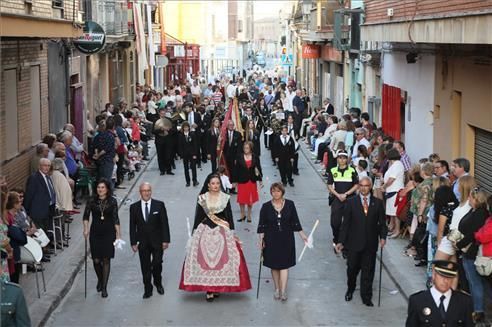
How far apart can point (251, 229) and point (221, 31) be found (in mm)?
80606

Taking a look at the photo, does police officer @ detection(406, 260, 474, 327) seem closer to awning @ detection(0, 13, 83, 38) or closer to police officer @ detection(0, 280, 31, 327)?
police officer @ detection(0, 280, 31, 327)

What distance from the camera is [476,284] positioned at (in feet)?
36.9

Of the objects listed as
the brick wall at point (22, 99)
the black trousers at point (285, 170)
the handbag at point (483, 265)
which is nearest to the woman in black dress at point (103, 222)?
the handbag at point (483, 265)

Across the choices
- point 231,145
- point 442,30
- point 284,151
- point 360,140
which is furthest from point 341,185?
point 284,151

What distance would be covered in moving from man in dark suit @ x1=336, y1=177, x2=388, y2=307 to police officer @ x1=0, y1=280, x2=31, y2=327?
552 cm

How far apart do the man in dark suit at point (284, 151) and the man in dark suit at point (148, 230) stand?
421 inches

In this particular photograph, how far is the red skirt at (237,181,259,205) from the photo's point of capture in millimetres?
18359

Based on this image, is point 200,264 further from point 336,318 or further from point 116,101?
point 116,101

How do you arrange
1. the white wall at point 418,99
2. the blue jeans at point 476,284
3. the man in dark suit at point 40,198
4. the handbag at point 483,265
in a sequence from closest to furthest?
the handbag at point 483,265, the blue jeans at point 476,284, the man in dark suit at point 40,198, the white wall at point 418,99

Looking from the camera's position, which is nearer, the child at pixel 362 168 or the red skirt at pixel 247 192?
the child at pixel 362 168

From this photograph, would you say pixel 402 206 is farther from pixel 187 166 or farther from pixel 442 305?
pixel 442 305

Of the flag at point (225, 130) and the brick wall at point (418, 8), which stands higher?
the brick wall at point (418, 8)

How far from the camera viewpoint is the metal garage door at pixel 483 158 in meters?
15.7

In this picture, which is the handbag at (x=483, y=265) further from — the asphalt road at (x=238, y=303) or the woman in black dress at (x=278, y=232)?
the woman in black dress at (x=278, y=232)
